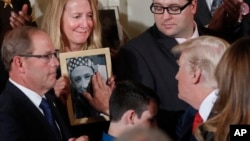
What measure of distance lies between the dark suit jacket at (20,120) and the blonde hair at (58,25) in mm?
695

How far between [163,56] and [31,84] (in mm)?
765

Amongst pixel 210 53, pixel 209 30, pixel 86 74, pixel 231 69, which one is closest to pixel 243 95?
pixel 231 69

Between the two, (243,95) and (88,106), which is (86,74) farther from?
(243,95)

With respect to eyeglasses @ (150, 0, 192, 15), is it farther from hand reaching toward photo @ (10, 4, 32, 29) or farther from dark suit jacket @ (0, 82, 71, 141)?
dark suit jacket @ (0, 82, 71, 141)

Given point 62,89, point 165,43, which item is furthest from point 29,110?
point 165,43

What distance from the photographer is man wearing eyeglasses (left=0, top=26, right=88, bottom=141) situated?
7.86ft

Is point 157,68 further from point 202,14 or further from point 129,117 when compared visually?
point 202,14

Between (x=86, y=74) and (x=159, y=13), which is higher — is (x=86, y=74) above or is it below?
below

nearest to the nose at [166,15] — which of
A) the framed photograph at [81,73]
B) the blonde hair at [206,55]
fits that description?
the framed photograph at [81,73]

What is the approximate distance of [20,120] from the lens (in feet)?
7.70

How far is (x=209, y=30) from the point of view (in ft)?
10.9

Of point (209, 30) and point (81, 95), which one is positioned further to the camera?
point (209, 30)

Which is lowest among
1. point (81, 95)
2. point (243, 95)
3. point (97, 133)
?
point (97, 133)

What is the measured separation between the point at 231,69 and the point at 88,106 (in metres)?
1.00
